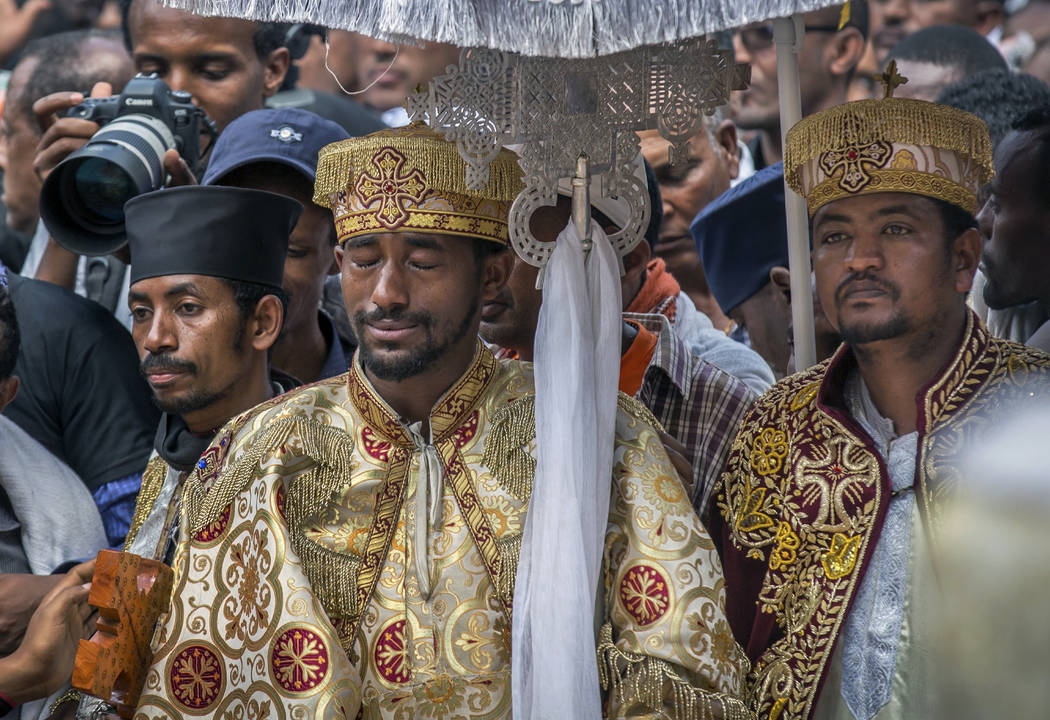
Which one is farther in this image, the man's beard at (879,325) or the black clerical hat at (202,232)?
the black clerical hat at (202,232)

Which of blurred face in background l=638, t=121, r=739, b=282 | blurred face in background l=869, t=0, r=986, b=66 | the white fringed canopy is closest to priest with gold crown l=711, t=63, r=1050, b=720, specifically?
the white fringed canopy

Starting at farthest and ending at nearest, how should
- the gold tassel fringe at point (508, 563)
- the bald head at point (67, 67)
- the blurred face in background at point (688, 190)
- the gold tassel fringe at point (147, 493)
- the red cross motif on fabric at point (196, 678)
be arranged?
1. the blurred face in background at point (688, 190)
2. the bald head at point (67, 67)
3. the gold tassel fringe at point (147, 493)
4. the gold tassel fringe at point (508, 563)
5. the red cross motif on fabric at point (196, 678)

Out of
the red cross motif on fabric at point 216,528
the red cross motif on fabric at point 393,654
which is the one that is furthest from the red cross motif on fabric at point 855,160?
the red cross motif on fabric at point 216,528

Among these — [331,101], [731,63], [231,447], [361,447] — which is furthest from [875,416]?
[331,101]

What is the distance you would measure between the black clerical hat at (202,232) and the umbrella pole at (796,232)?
1.39 m

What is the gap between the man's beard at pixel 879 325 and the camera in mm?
3480

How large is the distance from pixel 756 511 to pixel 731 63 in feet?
3.59

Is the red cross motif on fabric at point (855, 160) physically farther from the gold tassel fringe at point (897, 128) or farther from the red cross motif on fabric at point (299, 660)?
the red cross motif on fabric at point (299, 660)

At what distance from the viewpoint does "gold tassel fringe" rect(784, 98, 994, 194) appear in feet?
11.5

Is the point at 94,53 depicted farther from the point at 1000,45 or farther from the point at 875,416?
the point at 1000,45

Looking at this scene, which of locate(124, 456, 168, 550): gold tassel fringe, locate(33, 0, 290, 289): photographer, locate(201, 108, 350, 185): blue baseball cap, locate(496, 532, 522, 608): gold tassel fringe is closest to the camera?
locate(496, 532, 522, 608): gold tassel fringe

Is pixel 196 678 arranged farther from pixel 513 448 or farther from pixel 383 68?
pixel 383 68

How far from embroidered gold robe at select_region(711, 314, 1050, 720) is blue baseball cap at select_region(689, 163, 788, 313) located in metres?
1.51

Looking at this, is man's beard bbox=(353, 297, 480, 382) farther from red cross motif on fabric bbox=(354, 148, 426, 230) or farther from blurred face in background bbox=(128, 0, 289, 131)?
blurred face in background bbox=(128, 0, 289, 131)
